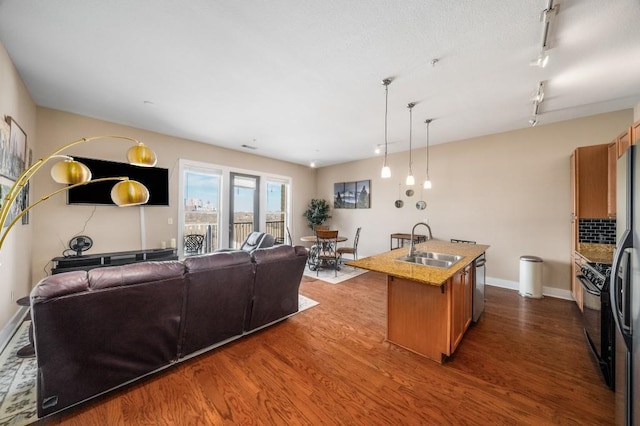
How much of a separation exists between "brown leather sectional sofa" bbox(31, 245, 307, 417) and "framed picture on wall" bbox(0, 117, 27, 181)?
1.66 m

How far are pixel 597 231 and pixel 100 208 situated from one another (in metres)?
7.58

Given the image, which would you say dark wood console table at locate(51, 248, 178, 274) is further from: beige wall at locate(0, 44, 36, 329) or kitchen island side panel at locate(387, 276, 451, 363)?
kitchen island side panel at locate(387, 276, 451, 363)

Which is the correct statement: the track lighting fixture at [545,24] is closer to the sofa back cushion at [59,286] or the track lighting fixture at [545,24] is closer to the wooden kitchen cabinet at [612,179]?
the wooden kitchen cabinet at [612,179]

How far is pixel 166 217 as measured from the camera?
14.9 ft

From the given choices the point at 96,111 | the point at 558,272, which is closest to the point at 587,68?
the point at 558,272

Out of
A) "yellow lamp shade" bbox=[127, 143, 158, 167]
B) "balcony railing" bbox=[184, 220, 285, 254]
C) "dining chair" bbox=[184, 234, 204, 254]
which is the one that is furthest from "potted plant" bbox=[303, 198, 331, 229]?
"yellow lamp shade" bbox=[127, 143, 158, 167]

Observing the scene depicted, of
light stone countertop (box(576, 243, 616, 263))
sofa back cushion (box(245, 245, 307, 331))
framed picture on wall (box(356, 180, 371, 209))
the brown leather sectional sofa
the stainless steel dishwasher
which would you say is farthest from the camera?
framed picture on wall (box(356, 180, 371, 209))

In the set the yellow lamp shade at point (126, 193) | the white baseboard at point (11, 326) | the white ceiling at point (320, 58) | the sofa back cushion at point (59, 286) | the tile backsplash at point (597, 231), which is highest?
the white ceiling at point (320, 58)

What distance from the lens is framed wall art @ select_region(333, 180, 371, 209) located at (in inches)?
248

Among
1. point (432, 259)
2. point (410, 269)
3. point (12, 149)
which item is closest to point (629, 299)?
point (410, 269)

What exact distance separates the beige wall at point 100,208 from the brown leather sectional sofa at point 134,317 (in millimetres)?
2990

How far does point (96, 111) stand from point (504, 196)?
6.94m

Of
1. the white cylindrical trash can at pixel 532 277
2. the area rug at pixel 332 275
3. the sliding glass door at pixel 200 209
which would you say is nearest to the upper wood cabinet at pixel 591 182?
the white cylindrical trash can at pixel 532 277

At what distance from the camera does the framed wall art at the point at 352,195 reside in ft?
20.7
